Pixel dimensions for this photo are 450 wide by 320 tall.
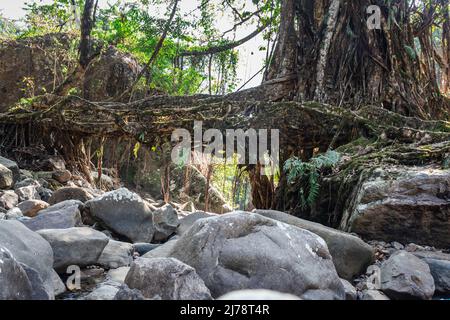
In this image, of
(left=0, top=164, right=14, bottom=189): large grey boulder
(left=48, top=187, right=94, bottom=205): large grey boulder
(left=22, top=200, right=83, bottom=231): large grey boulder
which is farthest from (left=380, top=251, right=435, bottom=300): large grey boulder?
(left=0, top=164, right=14, bottom=189): large grey boulder

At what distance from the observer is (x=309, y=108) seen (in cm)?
446

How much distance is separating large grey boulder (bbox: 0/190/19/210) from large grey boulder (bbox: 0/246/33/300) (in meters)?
2.63

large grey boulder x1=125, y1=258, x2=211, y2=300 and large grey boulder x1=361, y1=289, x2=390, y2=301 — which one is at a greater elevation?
large grey boulder x1=125, y1=258, x2=211, y2=300

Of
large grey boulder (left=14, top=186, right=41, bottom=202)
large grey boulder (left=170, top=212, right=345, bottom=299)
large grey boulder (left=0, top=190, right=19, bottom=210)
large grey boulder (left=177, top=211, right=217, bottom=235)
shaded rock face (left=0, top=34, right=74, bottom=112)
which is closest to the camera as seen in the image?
large grey boulder (left=170, top=212, right=345, bottom=299)

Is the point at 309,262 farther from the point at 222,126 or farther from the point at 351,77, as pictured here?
the point at 351,77

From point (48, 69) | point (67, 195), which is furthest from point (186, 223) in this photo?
point (48, 69)

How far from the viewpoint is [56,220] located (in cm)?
290

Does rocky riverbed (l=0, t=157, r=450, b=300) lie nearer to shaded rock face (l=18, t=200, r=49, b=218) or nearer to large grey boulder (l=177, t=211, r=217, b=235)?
large grey boulder (l=177, t=211, r=217, b=235)

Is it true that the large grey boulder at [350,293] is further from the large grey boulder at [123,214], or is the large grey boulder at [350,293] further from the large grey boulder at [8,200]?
the large grey boulder at [8,200]

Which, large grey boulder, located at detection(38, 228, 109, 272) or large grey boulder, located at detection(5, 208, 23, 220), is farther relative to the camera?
large grey boulder, located at detection(5, 208, 23, 220)

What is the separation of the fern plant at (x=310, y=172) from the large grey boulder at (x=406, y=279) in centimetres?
145

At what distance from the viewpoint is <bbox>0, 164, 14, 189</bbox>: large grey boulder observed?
4640 mm

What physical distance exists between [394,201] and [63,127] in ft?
15.5

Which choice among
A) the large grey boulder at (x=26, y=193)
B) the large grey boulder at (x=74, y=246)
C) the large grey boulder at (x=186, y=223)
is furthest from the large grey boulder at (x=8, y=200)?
the large grey boulder at (x=74, y=246)
